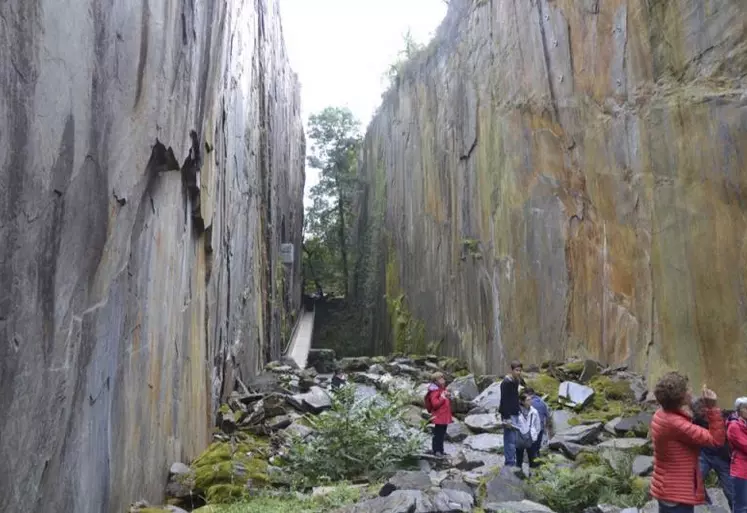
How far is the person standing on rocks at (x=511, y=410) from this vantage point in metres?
6.96

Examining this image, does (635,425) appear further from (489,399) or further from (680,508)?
(680,508)

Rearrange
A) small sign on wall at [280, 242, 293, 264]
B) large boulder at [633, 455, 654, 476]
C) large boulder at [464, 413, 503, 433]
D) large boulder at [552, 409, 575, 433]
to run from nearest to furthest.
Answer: large boulder at [633, 455, 654, 476]
large boulder at [552, 409, 575, 433]
large boulder at [464, 413, 503, 433]
small sign on wall at [280, 242, 293, 264]

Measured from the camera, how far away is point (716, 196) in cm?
778

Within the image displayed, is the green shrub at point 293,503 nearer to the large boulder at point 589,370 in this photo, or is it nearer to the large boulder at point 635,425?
the large boulder at point 635,425

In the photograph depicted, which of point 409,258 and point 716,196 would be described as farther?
point 409,258

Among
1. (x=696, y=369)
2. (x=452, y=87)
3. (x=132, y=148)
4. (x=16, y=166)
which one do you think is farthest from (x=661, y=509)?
(x=452, y=87)

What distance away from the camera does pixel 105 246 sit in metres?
4.11

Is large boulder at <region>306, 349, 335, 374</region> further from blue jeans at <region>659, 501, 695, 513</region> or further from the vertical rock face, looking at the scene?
blue jeans at <region>659, 501, 695, 513</region>

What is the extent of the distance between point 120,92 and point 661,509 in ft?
13.1

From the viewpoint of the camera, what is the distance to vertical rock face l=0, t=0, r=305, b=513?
2.90m

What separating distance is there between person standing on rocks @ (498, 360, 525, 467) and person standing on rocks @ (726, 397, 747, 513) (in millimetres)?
2626

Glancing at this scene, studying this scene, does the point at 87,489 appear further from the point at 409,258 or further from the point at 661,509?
the point at 409,258

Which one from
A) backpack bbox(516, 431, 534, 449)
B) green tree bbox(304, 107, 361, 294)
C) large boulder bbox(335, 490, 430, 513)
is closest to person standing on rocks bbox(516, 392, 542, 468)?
backpack bbox(516, 431, 534, 449)

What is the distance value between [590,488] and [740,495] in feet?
5.23
